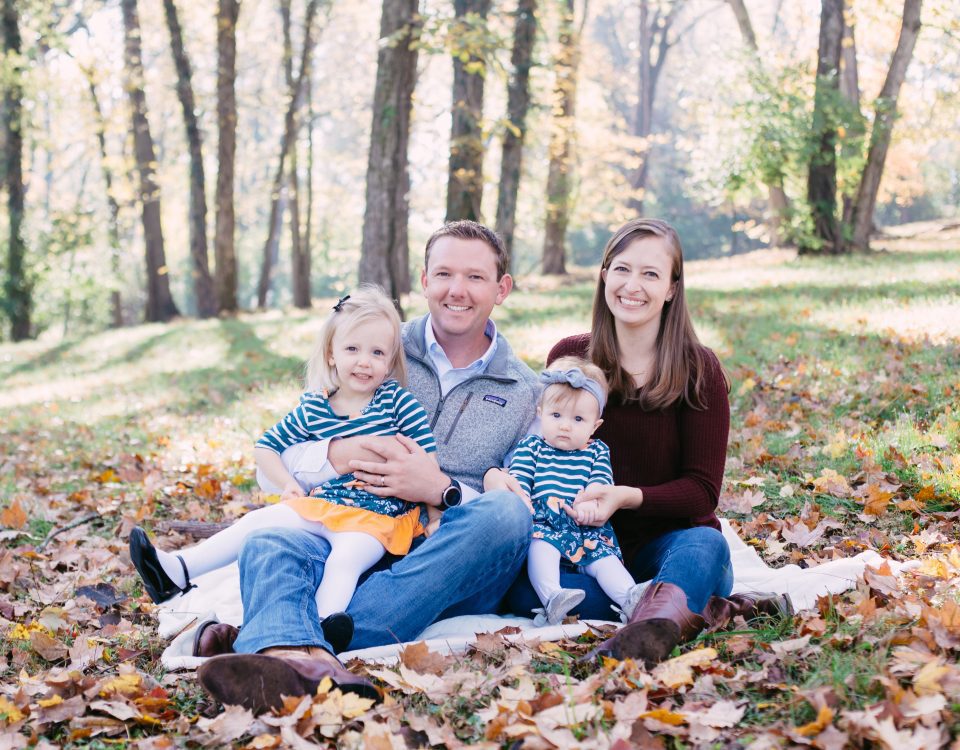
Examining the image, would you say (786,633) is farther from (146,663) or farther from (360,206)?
(360,206)

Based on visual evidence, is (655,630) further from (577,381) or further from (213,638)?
(213,638)

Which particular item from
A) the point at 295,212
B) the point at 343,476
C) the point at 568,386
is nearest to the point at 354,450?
the point at 343,476

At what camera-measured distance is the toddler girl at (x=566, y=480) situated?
11.7 ft

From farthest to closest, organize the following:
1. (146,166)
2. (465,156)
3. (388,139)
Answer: (146,166), (465,156), (388,139)

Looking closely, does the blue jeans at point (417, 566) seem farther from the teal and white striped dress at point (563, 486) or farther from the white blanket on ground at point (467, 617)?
the teal and white striped dress at point (563, 486)

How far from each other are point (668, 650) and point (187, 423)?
6.77 metres

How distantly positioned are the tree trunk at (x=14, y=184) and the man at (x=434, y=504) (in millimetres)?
21271

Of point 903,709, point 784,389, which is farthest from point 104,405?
point 903,709

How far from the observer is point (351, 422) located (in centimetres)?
383

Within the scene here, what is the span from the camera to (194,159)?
19.7 metres

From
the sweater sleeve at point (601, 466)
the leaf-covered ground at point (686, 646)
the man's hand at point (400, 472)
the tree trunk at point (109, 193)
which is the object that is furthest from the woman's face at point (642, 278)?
the tree trunk at point (109, 193)

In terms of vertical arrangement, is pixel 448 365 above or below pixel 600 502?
above

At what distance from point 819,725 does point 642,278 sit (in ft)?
6.37

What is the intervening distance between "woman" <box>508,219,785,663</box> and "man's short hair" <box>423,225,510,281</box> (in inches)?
18.2
